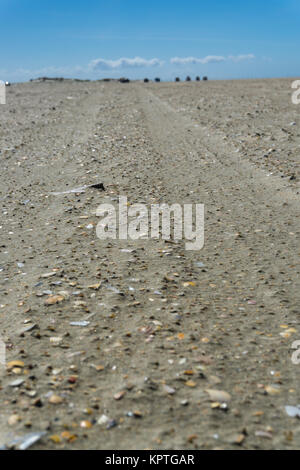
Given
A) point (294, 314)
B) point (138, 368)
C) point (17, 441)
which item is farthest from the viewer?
point (294, 314)

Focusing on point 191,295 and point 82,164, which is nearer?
point 191,295

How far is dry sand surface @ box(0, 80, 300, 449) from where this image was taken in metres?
3.17

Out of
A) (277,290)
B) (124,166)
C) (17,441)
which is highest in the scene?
(124,166)

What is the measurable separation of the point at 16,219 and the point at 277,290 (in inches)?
178

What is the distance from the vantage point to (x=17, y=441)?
2.98 m

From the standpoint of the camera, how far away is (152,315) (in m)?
4.51

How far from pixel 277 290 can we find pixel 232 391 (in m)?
1.87

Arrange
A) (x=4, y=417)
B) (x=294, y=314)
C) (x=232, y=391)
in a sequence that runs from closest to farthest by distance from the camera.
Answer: (x=4, y=417), (x=232, y=391), (x=294, y=314)

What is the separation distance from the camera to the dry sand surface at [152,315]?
3.17 meters

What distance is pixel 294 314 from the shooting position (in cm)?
458

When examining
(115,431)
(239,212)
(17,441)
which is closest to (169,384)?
(115,431)

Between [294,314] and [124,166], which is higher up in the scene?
[124,166]

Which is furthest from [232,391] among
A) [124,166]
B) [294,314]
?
[124,166]

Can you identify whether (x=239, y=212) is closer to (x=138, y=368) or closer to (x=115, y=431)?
(x=138, y=368)
